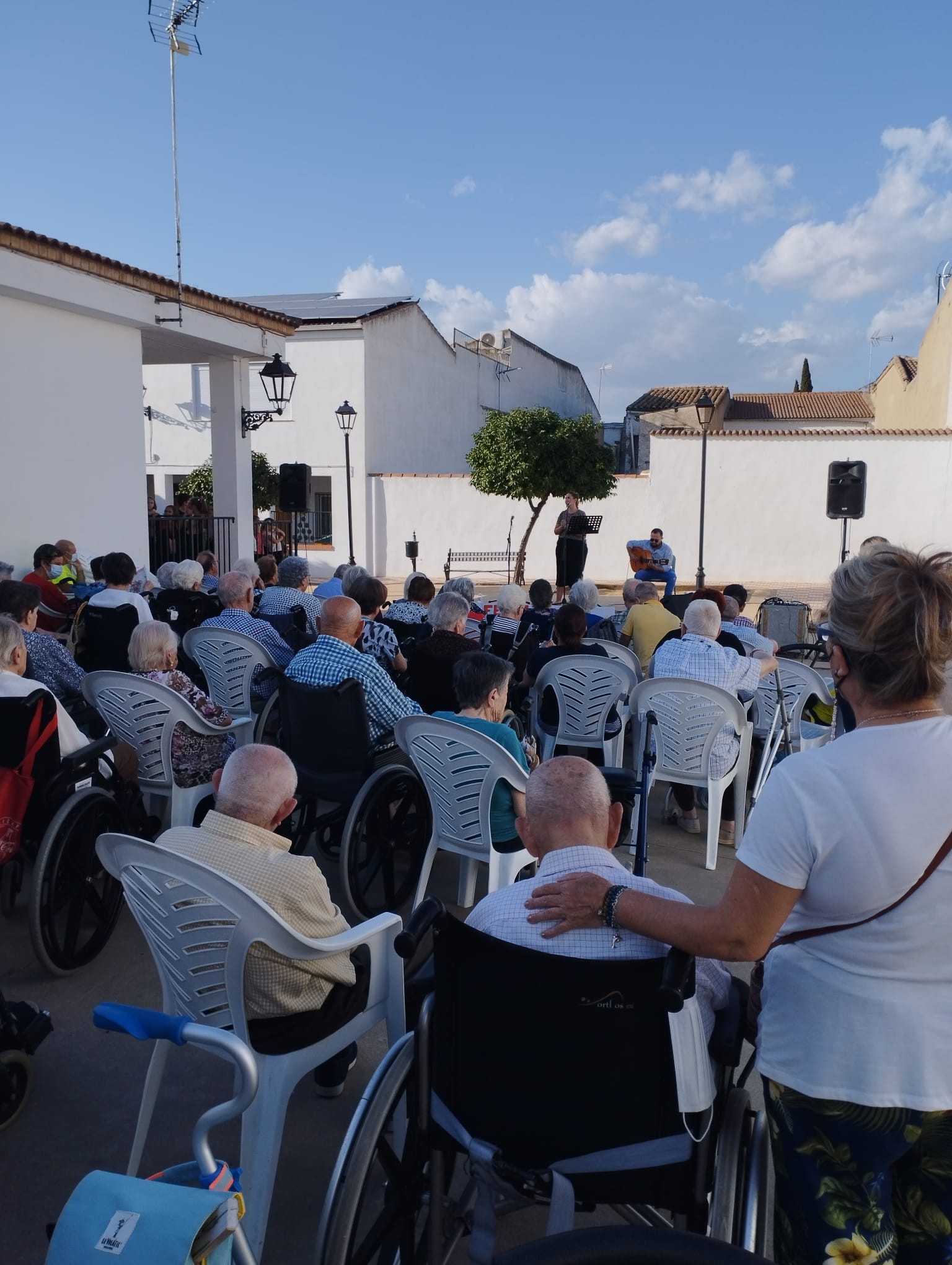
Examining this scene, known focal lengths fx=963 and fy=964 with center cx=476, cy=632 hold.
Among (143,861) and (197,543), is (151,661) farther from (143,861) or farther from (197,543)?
(197,543)

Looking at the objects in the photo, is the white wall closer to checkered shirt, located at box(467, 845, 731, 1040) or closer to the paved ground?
the paved ground

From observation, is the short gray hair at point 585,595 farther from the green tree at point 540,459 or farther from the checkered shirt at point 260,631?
the green tree at point 540,459

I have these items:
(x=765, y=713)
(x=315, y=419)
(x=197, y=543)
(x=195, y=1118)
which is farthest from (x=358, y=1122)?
(x=315, y=419)

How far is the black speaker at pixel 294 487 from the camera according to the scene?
1259 centimetres

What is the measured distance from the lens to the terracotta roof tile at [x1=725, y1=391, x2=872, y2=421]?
35.5 m

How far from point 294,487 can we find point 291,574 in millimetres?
6636

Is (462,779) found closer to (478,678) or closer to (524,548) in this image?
(478,678)

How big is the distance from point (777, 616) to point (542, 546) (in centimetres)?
1171

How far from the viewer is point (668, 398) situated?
32.9 m

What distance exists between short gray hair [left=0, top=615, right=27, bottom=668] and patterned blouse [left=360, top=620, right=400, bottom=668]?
1719 mm

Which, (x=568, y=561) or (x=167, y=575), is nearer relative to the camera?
(x=167, y=575)

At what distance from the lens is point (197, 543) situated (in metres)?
11.8

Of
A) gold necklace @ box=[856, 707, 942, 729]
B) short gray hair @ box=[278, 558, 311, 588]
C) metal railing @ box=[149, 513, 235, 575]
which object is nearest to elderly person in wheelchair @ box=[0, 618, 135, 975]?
gold necklace @ box=[856, 707, 942, 729]

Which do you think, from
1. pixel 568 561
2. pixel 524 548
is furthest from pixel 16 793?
pixel 524 548
